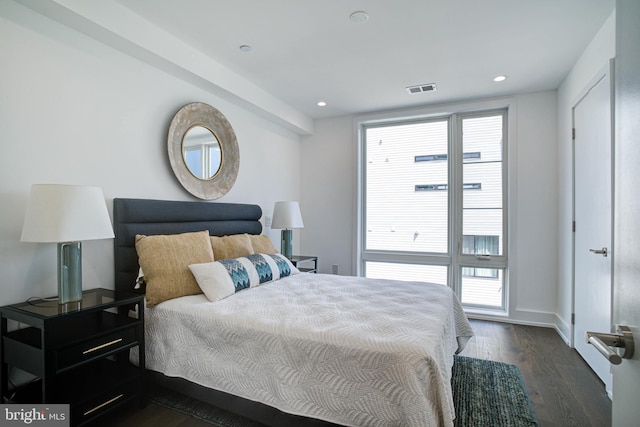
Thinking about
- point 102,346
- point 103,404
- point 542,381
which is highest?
point 102,346

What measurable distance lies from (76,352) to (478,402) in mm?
2462

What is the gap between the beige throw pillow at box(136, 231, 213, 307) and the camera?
2168 mm

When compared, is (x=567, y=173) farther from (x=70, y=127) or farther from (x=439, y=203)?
(x=70, y=127)

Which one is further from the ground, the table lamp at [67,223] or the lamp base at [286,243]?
the table lamp at [67,223]

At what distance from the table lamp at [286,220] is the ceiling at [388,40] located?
1.37 meters

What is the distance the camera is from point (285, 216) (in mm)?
3777

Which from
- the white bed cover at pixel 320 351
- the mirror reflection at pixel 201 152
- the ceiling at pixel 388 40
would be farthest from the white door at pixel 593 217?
the mirror reflection at pixel 201 152

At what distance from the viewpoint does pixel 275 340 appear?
5.58ft

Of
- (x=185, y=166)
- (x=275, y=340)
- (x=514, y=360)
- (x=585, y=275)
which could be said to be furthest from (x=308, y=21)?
(x=514, y=360)

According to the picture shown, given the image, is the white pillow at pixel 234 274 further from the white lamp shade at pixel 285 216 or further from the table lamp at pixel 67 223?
the white lamp shade at pixel 285 216

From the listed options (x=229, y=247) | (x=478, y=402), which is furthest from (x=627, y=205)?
(x=229, y=247)

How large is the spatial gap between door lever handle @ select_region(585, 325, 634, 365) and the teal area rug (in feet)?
5.18

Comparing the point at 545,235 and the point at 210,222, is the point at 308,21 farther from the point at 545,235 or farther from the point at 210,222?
the point at 545,235

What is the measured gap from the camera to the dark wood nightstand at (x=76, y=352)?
1562 mm
